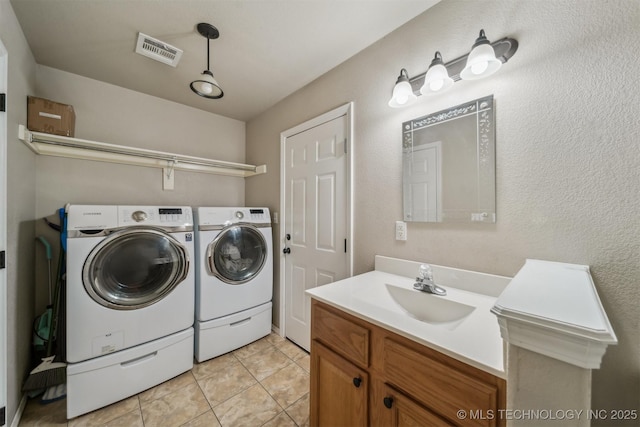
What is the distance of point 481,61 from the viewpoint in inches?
40.0

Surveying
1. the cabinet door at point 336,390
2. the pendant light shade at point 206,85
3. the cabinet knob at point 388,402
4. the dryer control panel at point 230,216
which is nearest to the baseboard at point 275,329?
the dryer control panel at point 230,216

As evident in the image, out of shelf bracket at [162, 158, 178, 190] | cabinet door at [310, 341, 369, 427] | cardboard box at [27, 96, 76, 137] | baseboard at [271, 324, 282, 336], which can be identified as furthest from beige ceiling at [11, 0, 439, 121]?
baseboard at [271, 324, 282, 336]

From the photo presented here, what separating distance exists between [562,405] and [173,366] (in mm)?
2208

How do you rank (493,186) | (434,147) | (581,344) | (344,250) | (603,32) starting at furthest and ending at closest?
1. (344,250)
2. (434,147)
3. (493,186)
4. (603,32)
5. (581,344)

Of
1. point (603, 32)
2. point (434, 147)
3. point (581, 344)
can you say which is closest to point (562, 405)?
point (581, 344)

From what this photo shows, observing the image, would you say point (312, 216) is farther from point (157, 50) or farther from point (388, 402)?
point (157, 50)

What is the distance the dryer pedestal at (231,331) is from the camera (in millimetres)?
1940

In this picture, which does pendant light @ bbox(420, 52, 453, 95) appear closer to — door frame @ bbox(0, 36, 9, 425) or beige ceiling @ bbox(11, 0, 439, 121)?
beige ceiling @ bbox(11, 0, 439, 121)

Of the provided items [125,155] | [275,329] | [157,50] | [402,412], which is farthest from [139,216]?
[402,412]

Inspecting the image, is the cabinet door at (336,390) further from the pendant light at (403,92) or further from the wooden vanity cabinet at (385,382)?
the pendant light at (403,92)

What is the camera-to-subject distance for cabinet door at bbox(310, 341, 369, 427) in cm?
99

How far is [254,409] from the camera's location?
1.50m

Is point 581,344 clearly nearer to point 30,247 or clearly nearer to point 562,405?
point 562,405

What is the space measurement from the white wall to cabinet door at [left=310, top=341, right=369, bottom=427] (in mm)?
2209
